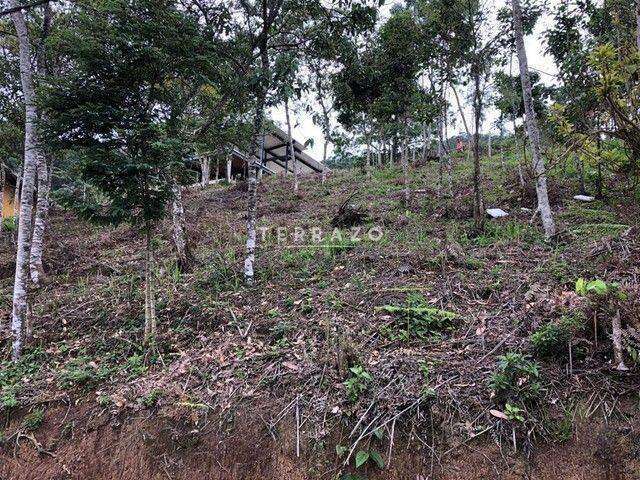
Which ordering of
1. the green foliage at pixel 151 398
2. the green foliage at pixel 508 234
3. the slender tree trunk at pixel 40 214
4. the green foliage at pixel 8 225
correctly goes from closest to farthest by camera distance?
the green foliage at pixel 151 398
the slender tree trunk at pixel 40 214
the green foliage at pixel 508 234
the green foliage at pixel 8 225

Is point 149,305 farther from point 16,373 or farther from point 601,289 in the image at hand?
point 601,289

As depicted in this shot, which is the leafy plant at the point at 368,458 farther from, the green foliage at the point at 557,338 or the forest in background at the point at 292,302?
the green foliage at the point at 557,338

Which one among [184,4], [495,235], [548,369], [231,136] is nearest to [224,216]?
[231,136]

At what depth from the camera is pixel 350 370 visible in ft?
11.5

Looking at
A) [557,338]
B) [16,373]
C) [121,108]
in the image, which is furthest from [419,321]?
[16,373]

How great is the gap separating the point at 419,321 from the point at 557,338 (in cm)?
134

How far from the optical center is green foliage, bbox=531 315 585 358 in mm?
3225

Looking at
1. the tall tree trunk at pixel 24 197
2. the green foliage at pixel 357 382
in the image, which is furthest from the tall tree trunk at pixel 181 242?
the green foliage at pixel 357 382

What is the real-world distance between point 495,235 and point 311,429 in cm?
512

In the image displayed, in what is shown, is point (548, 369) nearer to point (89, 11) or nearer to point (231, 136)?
point (231, 136)

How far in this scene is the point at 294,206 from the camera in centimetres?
1195

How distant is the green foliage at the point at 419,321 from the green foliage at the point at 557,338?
35.5 inches

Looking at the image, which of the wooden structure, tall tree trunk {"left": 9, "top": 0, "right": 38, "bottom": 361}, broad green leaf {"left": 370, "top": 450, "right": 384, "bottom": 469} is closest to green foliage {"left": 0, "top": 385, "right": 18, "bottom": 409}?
tall tree trunk {"left": 9, "top": 0, "right": 38, "bottom": 361}

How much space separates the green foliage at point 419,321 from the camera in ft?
12.9
